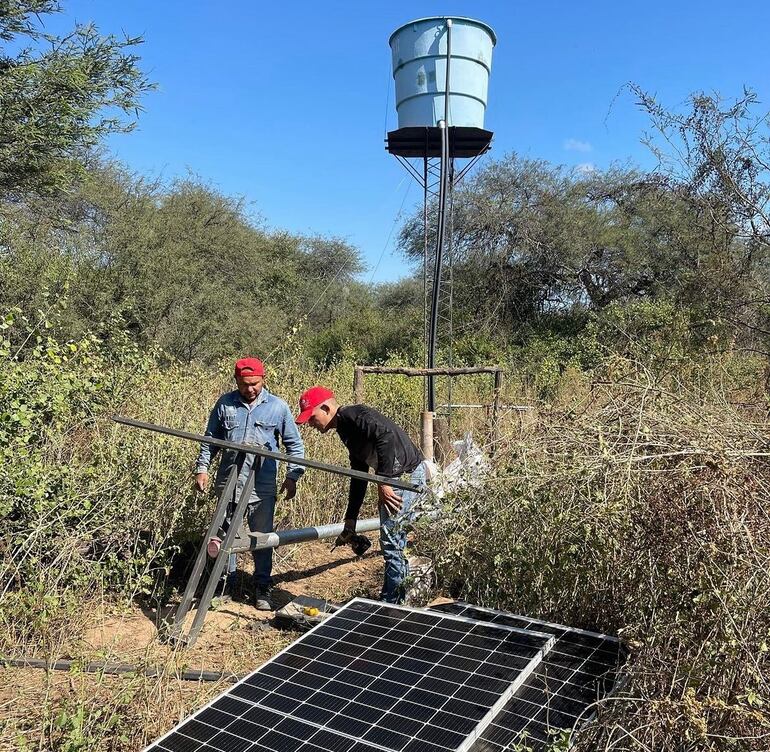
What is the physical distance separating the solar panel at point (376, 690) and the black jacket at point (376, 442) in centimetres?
140

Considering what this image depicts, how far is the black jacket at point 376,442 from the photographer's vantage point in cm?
466

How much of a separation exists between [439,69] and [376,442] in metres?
6.71

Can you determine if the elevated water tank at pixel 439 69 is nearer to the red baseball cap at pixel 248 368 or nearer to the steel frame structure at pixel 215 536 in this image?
the red baseball cap at pixel 248 368

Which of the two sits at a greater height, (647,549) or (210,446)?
(210,446)

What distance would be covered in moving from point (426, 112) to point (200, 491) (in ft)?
22.0

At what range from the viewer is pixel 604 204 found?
19.5 meters

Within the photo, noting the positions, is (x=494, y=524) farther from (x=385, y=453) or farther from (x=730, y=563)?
(x=730, y=563)

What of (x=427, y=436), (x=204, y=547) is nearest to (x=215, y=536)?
(x=204, y=547)

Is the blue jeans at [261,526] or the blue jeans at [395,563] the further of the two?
the blue jeans at [261,526]

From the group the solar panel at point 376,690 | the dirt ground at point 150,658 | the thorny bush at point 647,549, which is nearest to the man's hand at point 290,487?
the dirt ground at point 150,658

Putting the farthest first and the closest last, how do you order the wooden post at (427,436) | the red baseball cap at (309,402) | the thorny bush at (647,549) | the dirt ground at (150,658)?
the wooden post at (427,436)
the red baseball cap at (309,402)
the dirt ground at (150,658)
the thorny bush at (647,549)

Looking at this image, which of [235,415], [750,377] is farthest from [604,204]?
[235,415]

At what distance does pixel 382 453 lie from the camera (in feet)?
15.3

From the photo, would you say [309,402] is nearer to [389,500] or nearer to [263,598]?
[389,500]
